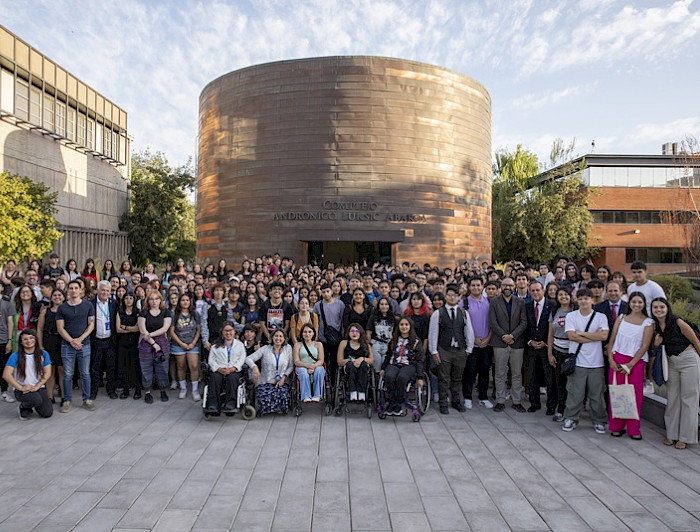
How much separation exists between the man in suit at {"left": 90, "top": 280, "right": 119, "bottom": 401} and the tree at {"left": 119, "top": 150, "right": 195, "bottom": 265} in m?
26.8

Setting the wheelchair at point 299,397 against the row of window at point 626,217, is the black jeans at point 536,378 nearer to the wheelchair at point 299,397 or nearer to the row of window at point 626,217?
the wheelchair at point 299,397

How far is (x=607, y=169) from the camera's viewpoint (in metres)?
39.4

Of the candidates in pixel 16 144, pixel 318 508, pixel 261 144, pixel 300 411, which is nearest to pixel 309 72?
pixel 261 144

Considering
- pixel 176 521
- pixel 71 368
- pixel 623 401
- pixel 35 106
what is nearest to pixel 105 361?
pixel 71 368

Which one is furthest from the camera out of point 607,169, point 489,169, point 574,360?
point 607,169

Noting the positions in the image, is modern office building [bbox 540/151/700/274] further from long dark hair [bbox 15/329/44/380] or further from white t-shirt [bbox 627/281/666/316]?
long dark hair [bbox 15/329/44/380]

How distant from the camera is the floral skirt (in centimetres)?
706

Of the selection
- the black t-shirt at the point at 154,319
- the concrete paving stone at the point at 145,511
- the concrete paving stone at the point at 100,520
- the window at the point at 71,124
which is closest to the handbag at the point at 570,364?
the concrete paving stone at the point at 145,511

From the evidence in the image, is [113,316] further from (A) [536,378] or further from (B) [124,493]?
(A) [536,378]

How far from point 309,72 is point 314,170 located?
13.3ft

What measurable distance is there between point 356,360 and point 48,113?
24497mm

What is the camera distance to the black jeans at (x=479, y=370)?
26.0 ft

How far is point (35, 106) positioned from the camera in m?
23.7

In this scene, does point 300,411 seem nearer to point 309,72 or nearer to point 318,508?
point 318,508
